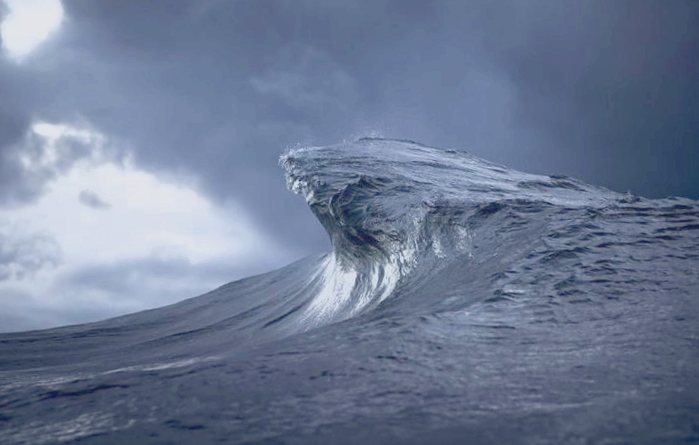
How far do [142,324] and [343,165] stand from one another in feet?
17.6

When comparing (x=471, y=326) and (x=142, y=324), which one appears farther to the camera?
(x=142, y=324)

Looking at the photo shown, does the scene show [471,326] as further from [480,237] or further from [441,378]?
[480,237]

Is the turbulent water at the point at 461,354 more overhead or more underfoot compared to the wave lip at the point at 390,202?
more underfoot

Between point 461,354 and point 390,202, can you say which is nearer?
point 461,354

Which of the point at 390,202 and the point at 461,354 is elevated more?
the point at 390,202

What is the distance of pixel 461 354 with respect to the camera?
3.91 metres

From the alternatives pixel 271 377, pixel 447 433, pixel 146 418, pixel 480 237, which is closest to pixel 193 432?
pixel 146 418

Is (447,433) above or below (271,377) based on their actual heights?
below

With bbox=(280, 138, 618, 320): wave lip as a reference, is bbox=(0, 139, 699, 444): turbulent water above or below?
below

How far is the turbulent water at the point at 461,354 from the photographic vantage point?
3.03 metres

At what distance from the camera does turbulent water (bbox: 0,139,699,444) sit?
303 cm

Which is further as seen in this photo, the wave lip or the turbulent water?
the wave lip

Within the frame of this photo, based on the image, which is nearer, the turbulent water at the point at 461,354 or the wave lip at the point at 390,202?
the turbulent water at the point at 461,354

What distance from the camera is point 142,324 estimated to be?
12.4 meters
